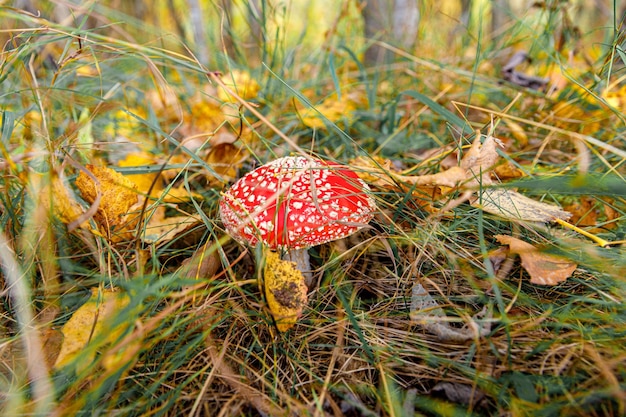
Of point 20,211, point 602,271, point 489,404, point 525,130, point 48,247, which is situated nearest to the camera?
point 489,404

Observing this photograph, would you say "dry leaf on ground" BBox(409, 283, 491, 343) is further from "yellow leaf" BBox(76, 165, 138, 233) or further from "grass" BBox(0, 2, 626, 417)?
"yellow leaf" BBox(76, 165, 138, 233)

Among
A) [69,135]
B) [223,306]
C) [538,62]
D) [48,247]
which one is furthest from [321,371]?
[538,62]

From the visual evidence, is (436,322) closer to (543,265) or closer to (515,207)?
(543,265)

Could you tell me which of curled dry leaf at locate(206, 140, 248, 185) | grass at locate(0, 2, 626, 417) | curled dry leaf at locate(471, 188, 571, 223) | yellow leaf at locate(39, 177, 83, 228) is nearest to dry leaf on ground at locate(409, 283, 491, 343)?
grass at locate(0, 2, 626, 417)

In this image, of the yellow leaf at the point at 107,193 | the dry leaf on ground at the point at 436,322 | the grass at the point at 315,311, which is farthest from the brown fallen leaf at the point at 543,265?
the yellow leaf at the point at 107,193

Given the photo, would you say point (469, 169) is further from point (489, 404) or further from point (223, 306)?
point (223, 306)

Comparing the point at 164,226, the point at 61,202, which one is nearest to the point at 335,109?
the point at 164,226
